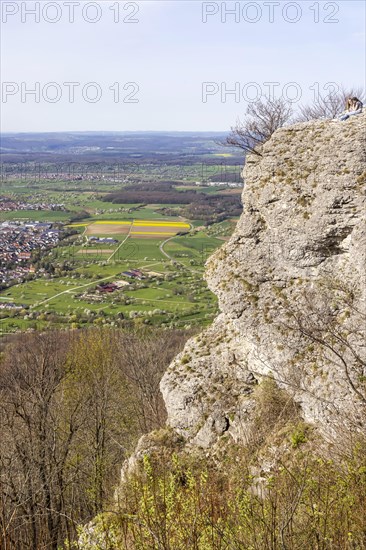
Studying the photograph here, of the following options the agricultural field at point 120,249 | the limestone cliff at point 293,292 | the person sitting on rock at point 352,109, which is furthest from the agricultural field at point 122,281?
the person sitting on rock at point 352,109

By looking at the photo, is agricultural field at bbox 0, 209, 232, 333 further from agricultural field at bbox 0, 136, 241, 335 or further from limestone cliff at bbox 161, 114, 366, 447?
limestone cliff at bbox 161, 114, 366, 447

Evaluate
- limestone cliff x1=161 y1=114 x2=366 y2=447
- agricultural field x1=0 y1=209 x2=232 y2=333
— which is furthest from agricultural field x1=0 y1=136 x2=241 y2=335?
limestone cliff x1=161 y1=114 x2=366 y2=447

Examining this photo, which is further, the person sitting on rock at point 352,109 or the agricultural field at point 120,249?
the agricultural field at point 120,249

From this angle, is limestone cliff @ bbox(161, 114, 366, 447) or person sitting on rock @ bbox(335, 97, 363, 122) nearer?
limestone cliff @ bbox(161, 114, 366, 447)

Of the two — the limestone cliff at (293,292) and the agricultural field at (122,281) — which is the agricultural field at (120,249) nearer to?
the agricultural field at (122,281)

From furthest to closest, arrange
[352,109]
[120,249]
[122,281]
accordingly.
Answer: [120,249]
[122,281]
[352,109]

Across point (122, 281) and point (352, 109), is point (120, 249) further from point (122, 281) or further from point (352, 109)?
point (352, 109)

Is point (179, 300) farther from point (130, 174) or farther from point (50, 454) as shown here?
point (130, 174)

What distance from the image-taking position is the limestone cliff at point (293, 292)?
12523 millimetres

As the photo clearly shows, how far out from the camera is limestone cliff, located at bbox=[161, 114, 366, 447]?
12.5m

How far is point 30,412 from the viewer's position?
20344 mm

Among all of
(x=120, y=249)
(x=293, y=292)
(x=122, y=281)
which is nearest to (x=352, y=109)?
(x=293, y=292)

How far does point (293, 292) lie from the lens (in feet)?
45.8

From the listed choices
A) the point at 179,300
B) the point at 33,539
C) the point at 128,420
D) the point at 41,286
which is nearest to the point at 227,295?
the point at 33,539
